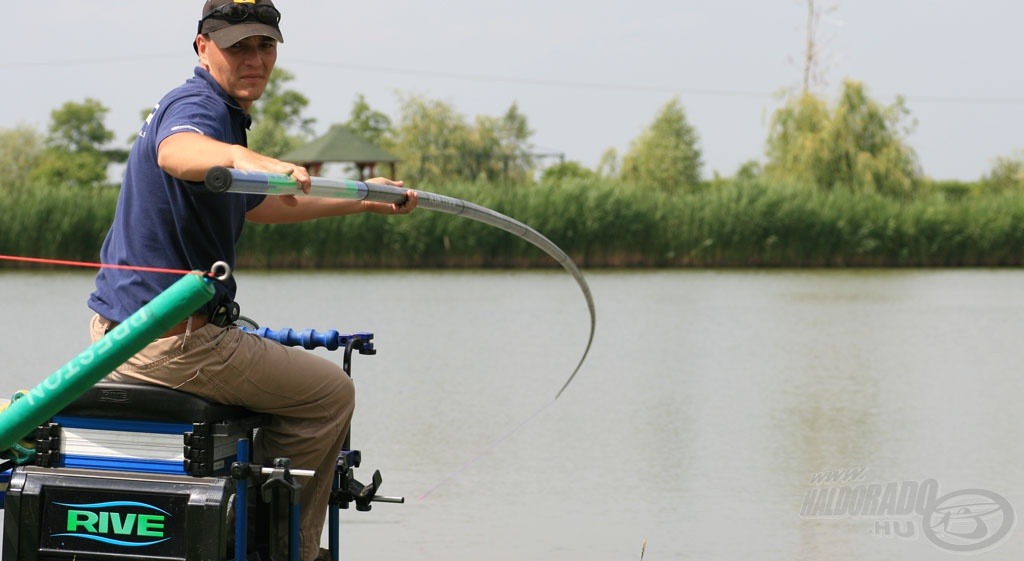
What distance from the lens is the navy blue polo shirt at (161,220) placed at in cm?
338

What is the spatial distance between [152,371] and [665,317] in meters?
13.9

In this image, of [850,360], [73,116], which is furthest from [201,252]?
[73,116]

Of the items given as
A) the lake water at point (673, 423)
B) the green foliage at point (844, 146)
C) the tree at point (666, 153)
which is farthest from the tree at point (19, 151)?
the lake water at point (673, 423)

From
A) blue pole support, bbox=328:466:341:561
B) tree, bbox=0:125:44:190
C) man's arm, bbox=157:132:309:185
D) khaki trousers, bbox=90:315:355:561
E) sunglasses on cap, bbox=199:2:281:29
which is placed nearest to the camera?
man's arm, bbox=157:132:309:185

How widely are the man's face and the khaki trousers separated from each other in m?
0.57

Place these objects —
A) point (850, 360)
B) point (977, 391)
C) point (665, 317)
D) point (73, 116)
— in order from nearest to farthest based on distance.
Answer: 1. point (977, 391)
2. point (850, 360)
3. point (665, 317)
4. point (73, 116)

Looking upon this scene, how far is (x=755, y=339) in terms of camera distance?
1452cm

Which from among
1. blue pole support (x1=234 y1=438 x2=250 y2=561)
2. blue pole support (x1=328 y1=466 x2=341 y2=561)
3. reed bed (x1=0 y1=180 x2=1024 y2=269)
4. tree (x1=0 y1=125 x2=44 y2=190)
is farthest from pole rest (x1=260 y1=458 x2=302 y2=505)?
tree (x1=0 y1=125 x2=44 y2=190)

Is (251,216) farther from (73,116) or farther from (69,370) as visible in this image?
(73,116)

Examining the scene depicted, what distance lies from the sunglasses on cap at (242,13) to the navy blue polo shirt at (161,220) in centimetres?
19

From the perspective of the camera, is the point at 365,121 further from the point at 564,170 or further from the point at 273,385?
the point at 273,385

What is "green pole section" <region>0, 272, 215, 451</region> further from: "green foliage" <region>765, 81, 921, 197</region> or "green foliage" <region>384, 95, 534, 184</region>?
"green foliage" <region>384, 95, 534, 184</region>

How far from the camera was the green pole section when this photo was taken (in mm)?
2801

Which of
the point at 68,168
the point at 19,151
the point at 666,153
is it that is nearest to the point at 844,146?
the point at 666,153
